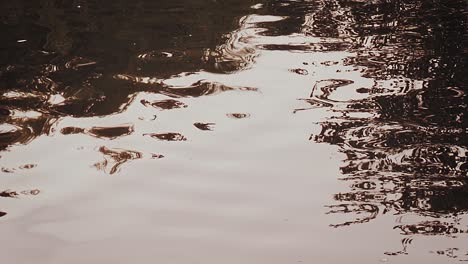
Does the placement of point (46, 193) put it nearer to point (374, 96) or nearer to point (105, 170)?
point (105, 170)

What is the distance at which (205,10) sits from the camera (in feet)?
14.0

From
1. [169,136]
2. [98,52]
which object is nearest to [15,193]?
[169,136]

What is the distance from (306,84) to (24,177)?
66.2 inches

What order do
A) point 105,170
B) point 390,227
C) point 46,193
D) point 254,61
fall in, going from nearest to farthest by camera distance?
point 390,227, point 46,193, point 105,170, point 254,61

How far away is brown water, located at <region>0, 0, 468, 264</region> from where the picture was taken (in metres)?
1.67

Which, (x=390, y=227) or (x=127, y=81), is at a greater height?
(x=127, y=81)

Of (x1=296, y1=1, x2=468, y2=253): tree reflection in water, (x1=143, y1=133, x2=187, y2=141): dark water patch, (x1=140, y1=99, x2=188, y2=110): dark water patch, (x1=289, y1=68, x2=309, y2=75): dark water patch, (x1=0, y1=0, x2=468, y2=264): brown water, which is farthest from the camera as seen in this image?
(x1=289, y1=68, x2=309, y2=75): dark water patch

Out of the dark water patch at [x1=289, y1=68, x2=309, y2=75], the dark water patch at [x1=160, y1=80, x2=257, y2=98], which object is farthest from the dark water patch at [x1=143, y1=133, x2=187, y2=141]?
the dark water patch at [x1=289, y1=68, x2=309, y2=75]

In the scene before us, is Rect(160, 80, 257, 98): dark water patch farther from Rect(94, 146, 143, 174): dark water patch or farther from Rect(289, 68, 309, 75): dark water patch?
Rect(94, 146, 143, 174): dark water patch

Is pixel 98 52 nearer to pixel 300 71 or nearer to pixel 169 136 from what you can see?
pixel 169 136

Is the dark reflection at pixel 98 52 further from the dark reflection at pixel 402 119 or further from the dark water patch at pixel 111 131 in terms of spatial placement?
the dark reflection at pixel 402 119

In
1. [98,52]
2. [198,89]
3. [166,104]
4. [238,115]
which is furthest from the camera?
[98,52]

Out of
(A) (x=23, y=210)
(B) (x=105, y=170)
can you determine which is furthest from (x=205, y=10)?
(A) (x=23, y=210)

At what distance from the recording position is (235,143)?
2258 millimetres
